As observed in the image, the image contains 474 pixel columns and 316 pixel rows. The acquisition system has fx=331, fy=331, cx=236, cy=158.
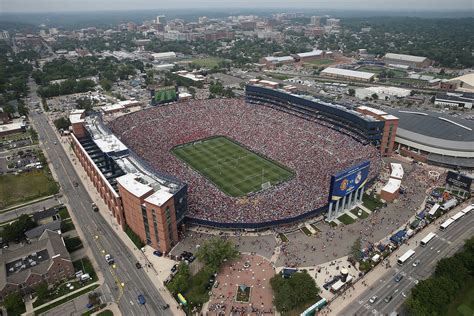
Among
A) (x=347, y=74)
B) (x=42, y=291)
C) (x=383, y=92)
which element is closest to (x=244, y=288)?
(x=42, y=291)

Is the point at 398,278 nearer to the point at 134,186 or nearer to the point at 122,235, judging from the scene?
the point at 134,186

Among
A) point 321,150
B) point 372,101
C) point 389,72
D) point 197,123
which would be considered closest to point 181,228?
point 321,150

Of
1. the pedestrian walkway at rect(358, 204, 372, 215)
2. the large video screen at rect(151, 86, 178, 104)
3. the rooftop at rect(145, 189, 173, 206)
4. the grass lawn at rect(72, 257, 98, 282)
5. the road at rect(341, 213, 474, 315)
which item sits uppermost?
the rooftop at rect(145, 189, 173, 206)

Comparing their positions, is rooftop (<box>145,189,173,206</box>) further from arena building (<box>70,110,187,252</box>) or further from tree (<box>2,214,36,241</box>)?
tree (<box>2,214,36,241</box>)

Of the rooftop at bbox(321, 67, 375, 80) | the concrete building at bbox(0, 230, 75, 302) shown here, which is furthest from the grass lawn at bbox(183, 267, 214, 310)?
the rooftop at bbox(321, 67, 375, 80)

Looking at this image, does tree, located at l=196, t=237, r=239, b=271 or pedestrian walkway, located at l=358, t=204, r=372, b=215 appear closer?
tree, located at l=196, t=237, r=239, b=271

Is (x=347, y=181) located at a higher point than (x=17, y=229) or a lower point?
higher
